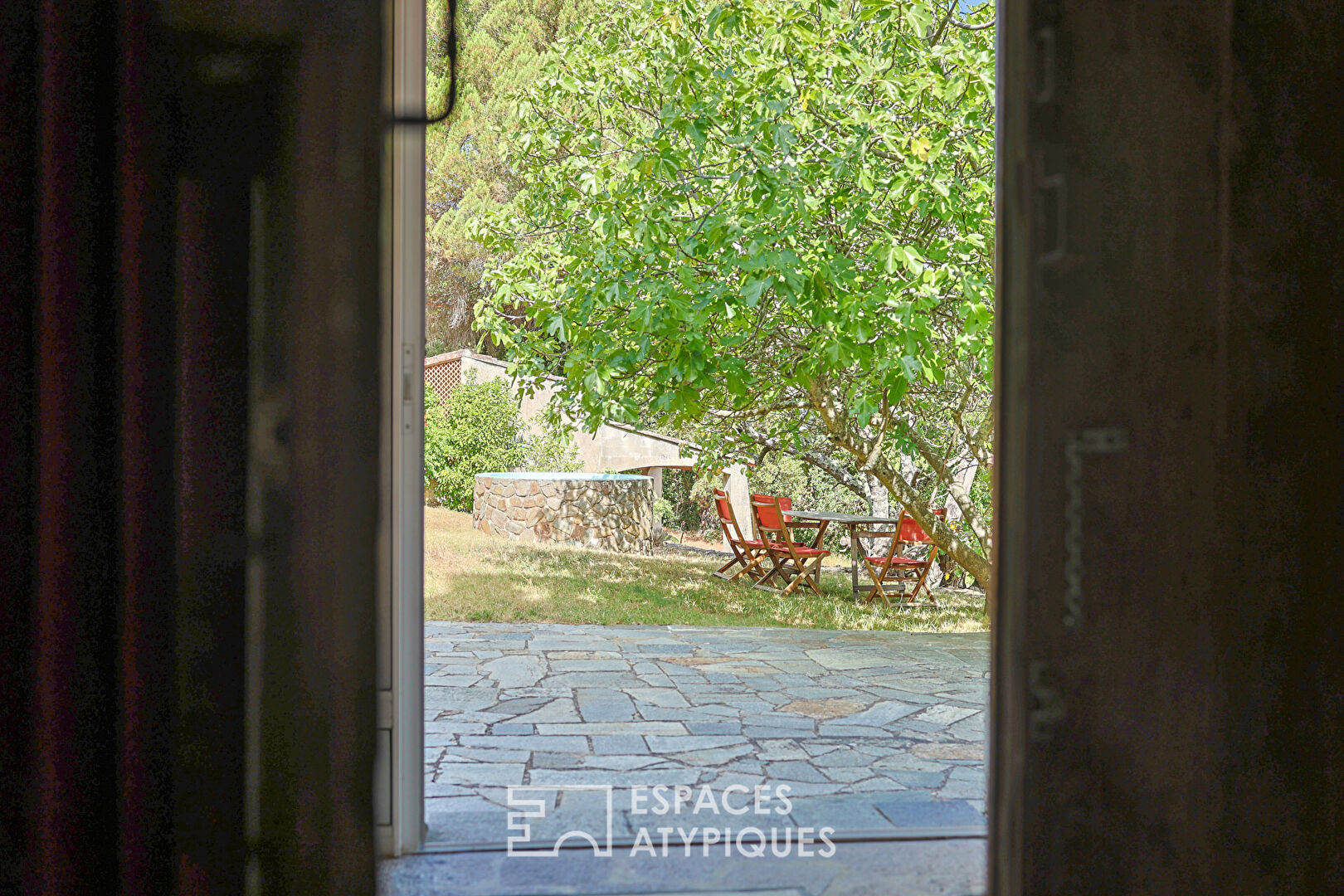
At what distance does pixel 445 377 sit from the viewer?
11.2 m

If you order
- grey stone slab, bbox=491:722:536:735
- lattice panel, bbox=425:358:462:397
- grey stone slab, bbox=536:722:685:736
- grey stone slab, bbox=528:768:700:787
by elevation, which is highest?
lattice panel, bbox=425:358:462:397

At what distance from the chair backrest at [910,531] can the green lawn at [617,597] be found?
0.53 meters

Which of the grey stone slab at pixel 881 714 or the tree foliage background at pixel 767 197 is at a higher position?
the tree foliage background at pixel 767 197

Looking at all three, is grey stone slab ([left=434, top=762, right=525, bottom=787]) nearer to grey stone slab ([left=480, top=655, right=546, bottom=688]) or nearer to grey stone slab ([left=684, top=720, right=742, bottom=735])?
grey stone slab ([left=684, top=720, right=742, bottom=735])

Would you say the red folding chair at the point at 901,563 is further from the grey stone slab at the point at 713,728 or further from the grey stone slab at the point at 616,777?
the grey stone slab at the point at 616,777

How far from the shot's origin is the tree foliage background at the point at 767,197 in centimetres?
397

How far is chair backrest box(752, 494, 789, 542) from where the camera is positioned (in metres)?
6.62

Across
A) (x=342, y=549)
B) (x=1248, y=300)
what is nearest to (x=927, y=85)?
(x=1248, y=300)

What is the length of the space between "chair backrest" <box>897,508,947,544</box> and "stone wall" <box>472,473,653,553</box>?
3.13 meters

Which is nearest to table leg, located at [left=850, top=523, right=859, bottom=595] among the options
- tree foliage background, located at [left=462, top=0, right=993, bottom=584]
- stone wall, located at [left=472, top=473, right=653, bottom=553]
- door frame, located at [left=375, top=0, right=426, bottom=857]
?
tree foliage background, located at [left=462, top=0, right=993, bottom=584]

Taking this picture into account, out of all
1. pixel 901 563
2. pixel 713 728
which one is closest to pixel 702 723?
pixel 713 728

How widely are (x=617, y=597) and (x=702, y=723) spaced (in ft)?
10.6

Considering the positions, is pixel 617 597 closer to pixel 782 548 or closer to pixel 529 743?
pixel 782 548

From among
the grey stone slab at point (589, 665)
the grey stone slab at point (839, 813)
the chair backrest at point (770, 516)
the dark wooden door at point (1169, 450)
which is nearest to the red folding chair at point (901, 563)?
the chair backrest at point (770, 516)
